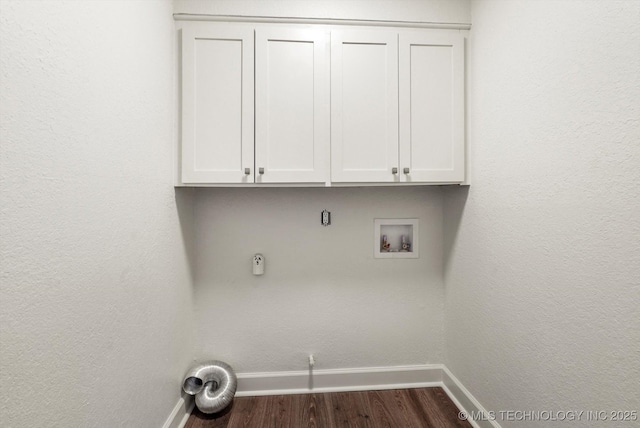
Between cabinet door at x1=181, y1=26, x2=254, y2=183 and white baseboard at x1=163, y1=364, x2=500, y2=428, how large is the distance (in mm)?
1321

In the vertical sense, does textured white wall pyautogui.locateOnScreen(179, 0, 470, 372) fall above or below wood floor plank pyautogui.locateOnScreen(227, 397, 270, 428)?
above

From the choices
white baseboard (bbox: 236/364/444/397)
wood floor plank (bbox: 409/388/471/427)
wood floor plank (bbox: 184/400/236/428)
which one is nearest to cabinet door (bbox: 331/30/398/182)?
white baseboard (bbox: 236/364/444/397)

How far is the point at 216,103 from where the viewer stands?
1.48m

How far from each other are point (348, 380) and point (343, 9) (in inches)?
90.4

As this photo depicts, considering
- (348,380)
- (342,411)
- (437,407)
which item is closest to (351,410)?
(342,411)

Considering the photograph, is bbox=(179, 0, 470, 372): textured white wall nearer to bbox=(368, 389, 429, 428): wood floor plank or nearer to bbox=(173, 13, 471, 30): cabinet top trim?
bbox=(368, 389, 429, 428): wood floor plank

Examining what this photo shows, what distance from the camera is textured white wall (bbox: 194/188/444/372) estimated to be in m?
1.78

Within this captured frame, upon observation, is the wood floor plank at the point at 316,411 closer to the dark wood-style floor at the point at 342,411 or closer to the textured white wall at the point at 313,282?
the dark wood-style floor at the point at 342,411

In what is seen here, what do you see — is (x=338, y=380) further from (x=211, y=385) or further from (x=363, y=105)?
(x=363, y=105)

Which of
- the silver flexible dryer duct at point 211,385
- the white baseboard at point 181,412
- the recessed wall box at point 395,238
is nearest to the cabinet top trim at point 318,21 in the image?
the recessed wall box at point 395,238

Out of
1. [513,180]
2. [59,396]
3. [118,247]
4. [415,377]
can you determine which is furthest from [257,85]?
[415,377]

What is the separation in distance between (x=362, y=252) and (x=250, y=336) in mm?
928

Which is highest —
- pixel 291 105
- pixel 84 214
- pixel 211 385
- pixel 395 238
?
pixel 291 105

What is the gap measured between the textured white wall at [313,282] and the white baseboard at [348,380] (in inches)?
1.8
